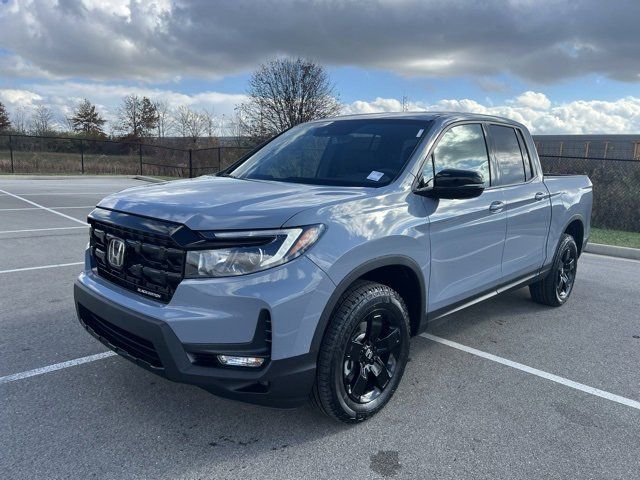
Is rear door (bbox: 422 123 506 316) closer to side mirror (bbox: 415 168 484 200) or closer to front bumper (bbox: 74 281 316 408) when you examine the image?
side mirror (bbox: 415 168 484 200)

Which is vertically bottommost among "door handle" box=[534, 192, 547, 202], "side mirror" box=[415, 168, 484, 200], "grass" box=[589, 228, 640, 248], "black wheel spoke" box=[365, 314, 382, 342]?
"grass" box=[589, 228, 640, 248]

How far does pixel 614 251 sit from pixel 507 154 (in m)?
5.76

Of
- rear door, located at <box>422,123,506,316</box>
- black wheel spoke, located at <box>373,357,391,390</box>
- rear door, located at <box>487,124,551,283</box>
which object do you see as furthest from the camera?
rear door, located at <box>487,124,551,283</box>

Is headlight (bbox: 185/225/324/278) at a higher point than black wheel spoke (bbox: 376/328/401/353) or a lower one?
higher

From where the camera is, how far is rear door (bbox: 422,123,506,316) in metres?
3.42

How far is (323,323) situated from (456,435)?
1090mm

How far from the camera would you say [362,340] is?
303 cm

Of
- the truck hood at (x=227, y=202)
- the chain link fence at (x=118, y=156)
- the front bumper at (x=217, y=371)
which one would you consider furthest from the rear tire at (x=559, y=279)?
the chain link fence at (x=118, y=156)

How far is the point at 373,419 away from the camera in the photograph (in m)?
3.10

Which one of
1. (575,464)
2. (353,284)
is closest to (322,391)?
(353,284)

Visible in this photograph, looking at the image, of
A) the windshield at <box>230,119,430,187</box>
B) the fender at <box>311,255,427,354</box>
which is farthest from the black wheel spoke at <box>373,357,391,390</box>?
the windshield at <box>230,119,430,187</box>

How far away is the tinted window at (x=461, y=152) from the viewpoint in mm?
3536

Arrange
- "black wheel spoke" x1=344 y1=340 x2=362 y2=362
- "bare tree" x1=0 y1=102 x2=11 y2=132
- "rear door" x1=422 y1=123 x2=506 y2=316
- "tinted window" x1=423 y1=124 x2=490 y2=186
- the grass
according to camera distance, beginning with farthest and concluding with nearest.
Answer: "bare tree" x1=0 y1=102 x2=11 y2=132, the grass, "tinted window" x1=423 y1=124 x2=490 y2=186, "rear door" x1=422 y1=123 x2=506 y2=316, "black wheel spoke" x1=344 y1=340 x2=362 y2=362

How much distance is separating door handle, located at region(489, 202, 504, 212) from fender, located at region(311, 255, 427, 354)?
1.05 m
